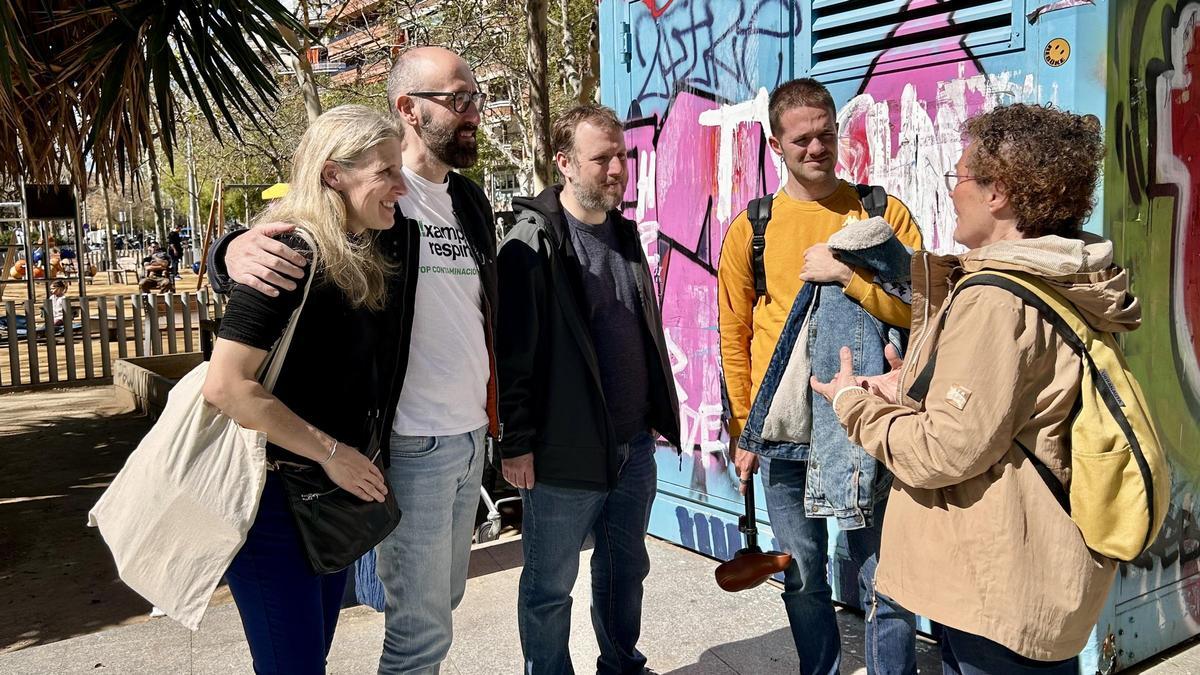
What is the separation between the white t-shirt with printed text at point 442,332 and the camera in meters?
2.45

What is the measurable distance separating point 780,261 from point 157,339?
10.9 metres

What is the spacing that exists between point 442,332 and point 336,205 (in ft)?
1.50

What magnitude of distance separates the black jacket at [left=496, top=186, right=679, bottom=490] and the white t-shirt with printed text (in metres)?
0.23

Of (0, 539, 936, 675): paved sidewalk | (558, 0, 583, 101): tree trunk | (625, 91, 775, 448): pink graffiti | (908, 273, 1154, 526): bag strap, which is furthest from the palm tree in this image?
(558, 0, 583, 101): tree trunk

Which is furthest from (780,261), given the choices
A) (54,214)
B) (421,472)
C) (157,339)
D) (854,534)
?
(54,214)

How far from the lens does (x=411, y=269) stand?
94.8 inches

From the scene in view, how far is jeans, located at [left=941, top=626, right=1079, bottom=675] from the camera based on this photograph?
1.97 meters

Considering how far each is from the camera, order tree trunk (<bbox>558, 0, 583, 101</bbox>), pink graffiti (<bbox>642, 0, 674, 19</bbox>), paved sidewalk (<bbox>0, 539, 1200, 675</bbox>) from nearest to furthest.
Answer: paved sidewalk (<bbox>0, 539, 1200, 675</bbox>) → pink graffiti (<bbox>642, 0, 674, 19</bbox>) → tree trunk (<bbox>558, 0, 583, 101</bbox>)

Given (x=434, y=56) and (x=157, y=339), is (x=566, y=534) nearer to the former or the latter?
(x=434, y=56)

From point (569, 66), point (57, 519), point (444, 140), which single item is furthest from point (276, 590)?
point (569, 66)

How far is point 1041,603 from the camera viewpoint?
1885 mm

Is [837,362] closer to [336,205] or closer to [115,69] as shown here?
[336,205]

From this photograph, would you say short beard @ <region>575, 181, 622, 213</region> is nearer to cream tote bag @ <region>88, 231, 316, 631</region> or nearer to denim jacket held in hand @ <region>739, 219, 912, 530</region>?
denim jacket held in hand @ <region>739, 219, 912, 530</region>

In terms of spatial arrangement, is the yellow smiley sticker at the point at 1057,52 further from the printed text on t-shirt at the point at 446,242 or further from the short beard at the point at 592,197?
the printed text on t-shirt at the point at 446,242
